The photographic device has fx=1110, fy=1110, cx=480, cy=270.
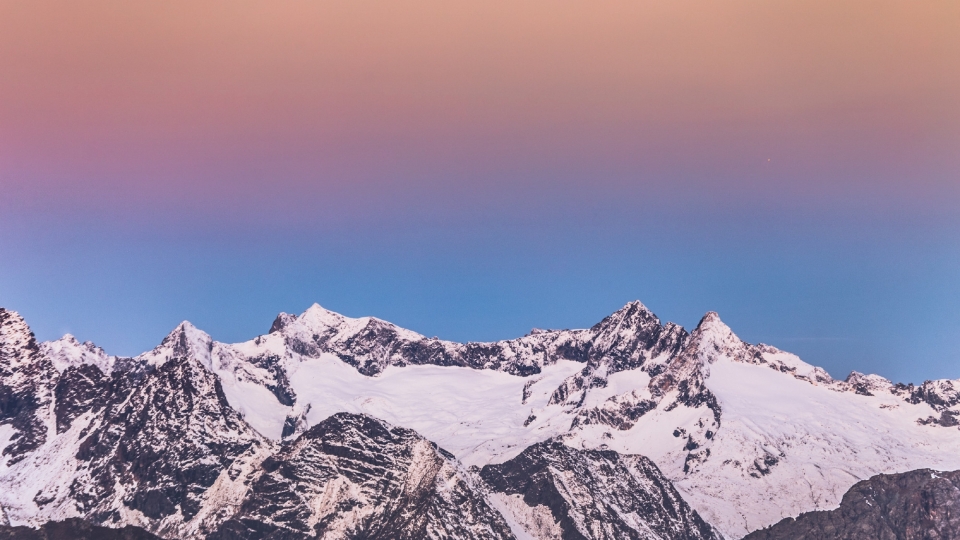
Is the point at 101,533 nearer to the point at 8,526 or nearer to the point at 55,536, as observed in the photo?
the point at 55,536

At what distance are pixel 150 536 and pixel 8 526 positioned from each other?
25.9m

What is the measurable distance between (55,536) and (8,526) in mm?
15342

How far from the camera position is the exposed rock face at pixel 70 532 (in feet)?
620

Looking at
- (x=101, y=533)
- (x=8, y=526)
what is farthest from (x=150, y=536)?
(x=8, y=526)

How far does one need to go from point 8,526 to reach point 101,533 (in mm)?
20101

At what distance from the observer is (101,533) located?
192 metres

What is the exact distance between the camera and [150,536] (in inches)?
7761

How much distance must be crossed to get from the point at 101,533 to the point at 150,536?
8.91 meters

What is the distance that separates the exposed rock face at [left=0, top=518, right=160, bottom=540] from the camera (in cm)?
18912

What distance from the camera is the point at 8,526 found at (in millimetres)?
198500

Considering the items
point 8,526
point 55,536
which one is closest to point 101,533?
point 55,536

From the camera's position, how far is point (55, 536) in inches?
7441

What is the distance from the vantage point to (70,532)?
19050cm
